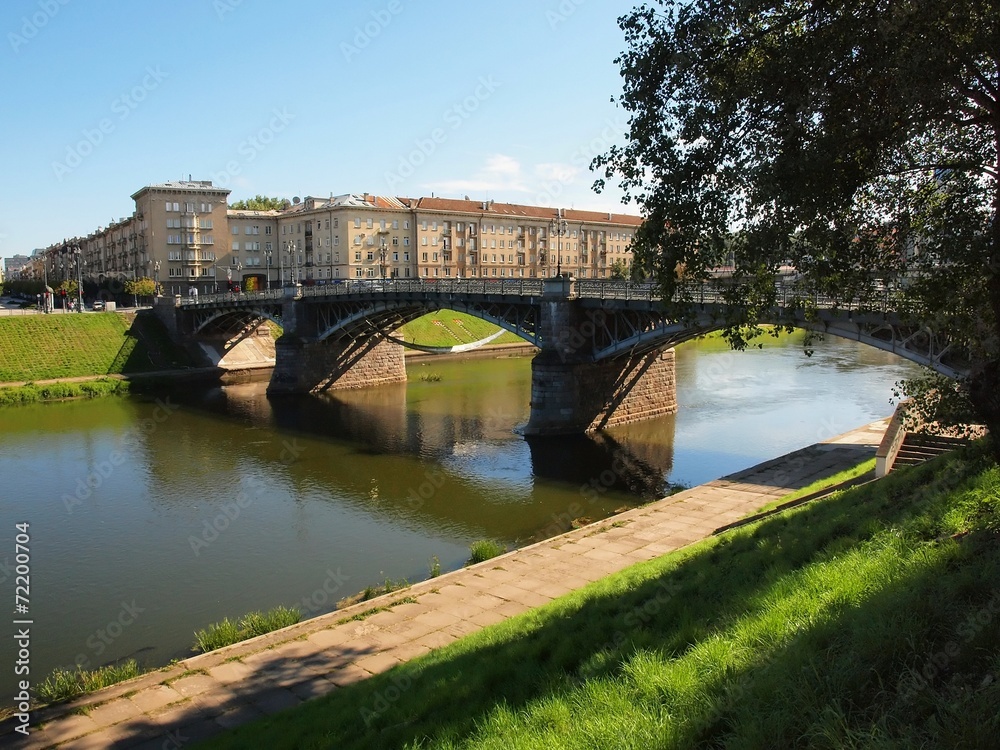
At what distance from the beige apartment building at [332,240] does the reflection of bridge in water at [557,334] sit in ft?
116

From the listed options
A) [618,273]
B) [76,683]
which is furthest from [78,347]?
[76,683]

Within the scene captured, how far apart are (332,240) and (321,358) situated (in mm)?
42480

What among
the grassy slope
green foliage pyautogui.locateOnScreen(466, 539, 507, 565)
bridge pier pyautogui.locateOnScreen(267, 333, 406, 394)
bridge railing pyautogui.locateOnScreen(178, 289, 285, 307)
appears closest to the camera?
green foliage pyautogui.locateOnScreen(466, 539, 507, 565)

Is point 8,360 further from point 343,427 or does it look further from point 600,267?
point 600,267

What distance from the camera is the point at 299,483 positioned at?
2750cm

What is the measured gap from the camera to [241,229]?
3910 inches

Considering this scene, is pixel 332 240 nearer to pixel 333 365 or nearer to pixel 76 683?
pixel 333 365

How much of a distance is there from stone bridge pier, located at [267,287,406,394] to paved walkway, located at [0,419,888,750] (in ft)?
114

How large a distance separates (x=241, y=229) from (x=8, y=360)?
5127cm

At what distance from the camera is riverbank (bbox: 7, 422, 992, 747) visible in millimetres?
8320

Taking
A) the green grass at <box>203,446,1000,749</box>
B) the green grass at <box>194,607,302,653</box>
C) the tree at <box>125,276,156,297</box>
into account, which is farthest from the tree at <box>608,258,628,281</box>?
the tree at <box>125,276,156,297</box>

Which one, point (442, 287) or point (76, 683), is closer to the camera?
point (76, 683)

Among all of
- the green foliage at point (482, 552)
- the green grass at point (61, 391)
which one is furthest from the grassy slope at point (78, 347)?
the green foliage at point (482, 552)

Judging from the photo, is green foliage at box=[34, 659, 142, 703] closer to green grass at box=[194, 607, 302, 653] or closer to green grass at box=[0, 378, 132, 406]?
green grass at box=[194, 607, 302, 653]
